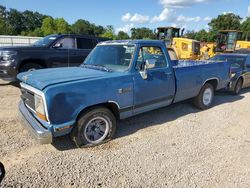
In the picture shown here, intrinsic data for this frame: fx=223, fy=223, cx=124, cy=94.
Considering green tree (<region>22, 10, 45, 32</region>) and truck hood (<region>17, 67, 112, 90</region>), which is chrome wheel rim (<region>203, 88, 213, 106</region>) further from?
green tree (<region>22, 10, 45, 32</region>)

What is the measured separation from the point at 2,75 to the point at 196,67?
626 centimetres

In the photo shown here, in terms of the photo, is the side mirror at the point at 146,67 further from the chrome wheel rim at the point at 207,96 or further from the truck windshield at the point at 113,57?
the chrome wheel rim at the point at 207,96

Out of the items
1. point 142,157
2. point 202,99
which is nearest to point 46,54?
point 202,99

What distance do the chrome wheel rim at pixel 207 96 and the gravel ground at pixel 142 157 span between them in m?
1.01

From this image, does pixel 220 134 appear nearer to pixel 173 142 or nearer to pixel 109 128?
pixel 173 142

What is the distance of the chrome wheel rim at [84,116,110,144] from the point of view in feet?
13.2

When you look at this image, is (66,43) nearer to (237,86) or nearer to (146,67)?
A: (146,67)

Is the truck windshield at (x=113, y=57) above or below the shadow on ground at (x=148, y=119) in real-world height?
above

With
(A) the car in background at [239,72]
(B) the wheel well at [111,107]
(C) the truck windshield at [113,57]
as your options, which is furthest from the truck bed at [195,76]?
(B) the wheel well at [111,107]

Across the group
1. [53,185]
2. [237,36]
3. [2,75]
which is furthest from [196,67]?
[237,36]

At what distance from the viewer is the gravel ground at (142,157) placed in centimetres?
317

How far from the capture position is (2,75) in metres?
7.54

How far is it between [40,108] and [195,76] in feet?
12.8

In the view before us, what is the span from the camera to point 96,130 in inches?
164
